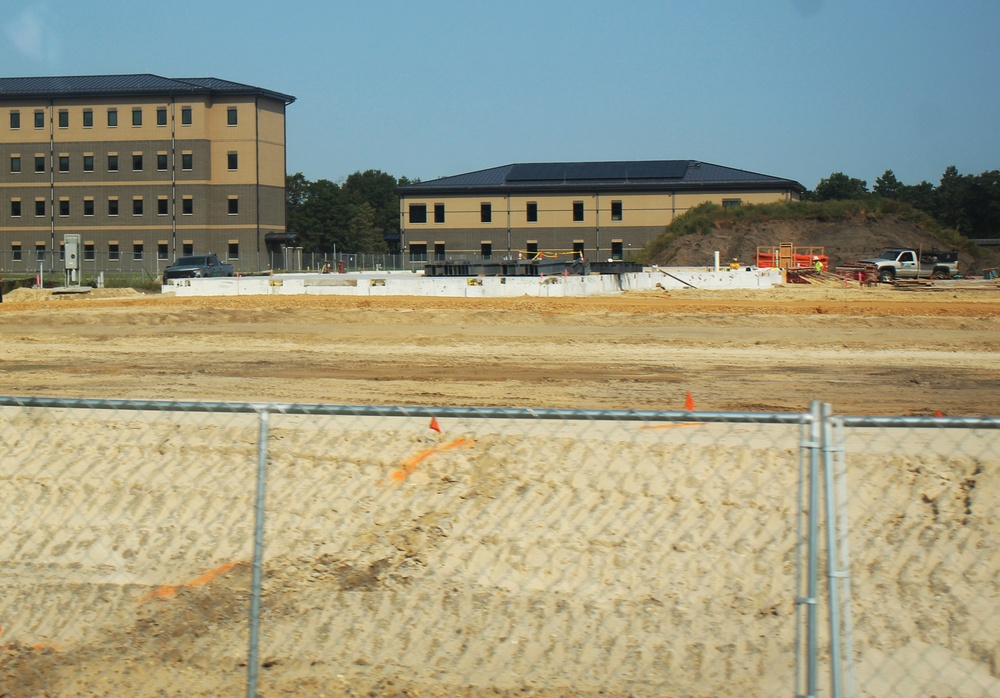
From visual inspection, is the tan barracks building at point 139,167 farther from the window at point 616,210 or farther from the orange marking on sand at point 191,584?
the orange marking on sand at point 191,584

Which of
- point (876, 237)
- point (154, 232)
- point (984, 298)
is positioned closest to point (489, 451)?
point (984, 298)

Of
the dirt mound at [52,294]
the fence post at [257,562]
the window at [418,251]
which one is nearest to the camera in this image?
the fence post at [257,562]

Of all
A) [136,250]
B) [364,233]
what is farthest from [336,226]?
[136,250]

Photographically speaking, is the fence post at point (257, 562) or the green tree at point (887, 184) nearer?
the fence post at point (257, 562)

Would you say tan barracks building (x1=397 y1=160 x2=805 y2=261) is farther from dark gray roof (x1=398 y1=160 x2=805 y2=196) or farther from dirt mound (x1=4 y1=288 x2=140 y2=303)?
dirt mound (x1=4 y1=288 x2=140 y2=303)

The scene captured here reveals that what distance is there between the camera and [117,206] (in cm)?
7806

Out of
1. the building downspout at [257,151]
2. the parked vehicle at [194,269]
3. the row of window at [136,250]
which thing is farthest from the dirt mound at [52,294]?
the row of window at [136,250]

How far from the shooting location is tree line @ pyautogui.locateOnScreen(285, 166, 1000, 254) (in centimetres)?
10144

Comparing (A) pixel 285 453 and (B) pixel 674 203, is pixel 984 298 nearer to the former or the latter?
(A) pixel 285 453

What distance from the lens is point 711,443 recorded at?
274 inches

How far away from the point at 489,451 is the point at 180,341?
17.9 metres

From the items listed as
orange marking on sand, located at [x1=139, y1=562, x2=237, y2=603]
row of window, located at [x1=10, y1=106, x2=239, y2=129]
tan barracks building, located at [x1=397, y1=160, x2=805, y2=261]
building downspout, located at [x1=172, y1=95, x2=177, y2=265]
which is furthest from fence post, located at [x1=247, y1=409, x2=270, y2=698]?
building downspout, located at [x1=172, y1=95, x2=177, y2=265]

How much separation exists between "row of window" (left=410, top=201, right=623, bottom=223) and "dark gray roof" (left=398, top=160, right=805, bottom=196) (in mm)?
1102

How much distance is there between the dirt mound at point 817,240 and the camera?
200 feet
